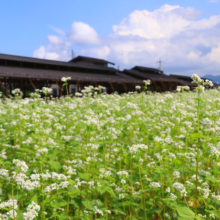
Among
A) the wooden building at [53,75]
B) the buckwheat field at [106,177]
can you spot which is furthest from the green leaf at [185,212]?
the wooden building at [53,75]

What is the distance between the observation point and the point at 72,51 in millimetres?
75438

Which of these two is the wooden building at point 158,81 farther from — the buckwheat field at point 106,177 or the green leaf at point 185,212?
the green leaf at point 185,212

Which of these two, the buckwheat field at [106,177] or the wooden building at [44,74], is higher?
the wooden building at [44,74]

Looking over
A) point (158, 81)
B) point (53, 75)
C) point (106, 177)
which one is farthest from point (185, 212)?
point (158, 81)

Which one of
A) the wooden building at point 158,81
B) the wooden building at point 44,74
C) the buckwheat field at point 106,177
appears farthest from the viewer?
the wooden building at point 158,81

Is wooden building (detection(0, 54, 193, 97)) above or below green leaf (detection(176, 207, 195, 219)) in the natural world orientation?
above

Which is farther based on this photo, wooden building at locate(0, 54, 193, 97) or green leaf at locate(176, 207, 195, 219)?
wooden building at locate(0, 54, 193, 97)

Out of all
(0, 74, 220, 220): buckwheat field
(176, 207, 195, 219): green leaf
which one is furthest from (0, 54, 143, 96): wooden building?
(176, 207, 195, 219): green leaf

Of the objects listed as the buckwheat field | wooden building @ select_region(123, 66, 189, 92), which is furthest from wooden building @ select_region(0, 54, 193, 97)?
the buckwheat field

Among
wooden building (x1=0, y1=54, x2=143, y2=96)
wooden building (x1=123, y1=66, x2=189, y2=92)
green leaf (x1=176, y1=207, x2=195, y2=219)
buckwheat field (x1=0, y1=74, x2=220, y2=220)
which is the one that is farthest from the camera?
wooden building (x1=123, y1=66, x2=189, y2=92)

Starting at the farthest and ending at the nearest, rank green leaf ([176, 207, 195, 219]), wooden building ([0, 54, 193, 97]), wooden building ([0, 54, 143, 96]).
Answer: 1. wooden building ([0, 54, 193, 97])
2. wooden building ([0, 54, 143, 96])
3. green leaf ([176, 207, 195, 219])

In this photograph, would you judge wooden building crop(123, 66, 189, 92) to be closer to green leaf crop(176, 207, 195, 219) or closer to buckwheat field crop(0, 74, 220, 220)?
buckwheat field crop(0, 74, 220, 220)

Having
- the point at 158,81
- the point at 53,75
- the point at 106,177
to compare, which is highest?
the point at 158,81

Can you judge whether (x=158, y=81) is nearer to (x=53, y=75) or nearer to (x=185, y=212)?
(x=53, y=75)
